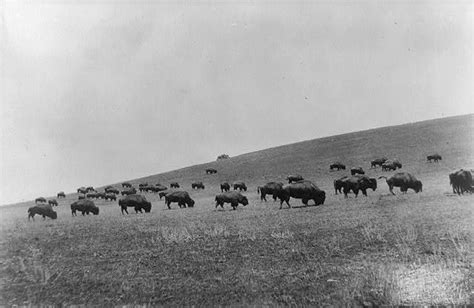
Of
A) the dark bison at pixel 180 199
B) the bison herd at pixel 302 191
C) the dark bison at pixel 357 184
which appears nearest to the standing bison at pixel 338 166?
the bison herd at pixel 302 191

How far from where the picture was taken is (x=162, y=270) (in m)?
10.2

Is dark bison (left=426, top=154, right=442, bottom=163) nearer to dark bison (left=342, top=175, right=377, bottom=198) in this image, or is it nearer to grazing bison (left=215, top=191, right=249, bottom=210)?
dark bison (left=342, top=175, right=377, bottom=198)

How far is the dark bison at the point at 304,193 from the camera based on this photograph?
2430 centimetres

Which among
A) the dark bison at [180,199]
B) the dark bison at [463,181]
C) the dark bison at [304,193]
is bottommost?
the dark bison at [463,181]

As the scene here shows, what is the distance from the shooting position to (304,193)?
81.3 ft

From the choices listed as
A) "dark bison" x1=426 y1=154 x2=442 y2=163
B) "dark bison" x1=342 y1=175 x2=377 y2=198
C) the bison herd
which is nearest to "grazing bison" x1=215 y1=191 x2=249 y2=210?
the bison herd

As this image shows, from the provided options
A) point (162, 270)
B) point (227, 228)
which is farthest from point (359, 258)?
point (227, 228)

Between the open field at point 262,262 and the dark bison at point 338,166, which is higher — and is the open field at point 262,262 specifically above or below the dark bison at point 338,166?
below

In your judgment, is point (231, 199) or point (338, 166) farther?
point (338, 166)

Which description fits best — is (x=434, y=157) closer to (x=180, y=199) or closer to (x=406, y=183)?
(x=406, y=183)

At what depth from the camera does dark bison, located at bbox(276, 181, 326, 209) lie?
24297mm

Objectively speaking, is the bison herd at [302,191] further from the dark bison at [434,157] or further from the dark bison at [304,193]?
the dark bison at [434,157]

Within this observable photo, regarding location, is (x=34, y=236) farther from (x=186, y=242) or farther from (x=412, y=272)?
(x=412, y=272)

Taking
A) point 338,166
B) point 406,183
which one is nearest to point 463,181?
point 406,183
